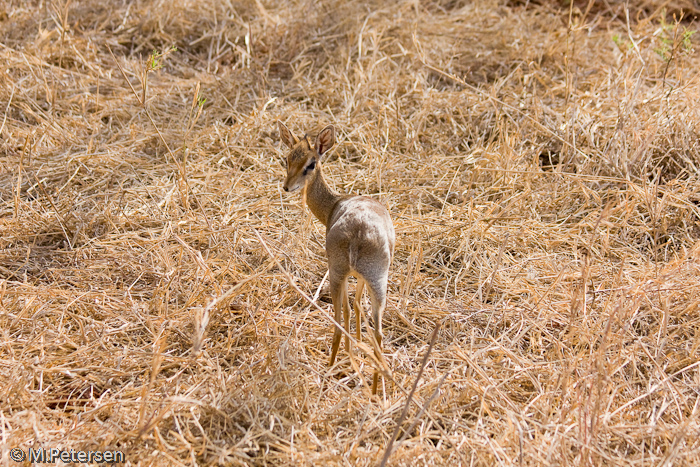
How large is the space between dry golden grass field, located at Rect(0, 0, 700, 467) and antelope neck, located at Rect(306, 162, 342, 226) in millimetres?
369

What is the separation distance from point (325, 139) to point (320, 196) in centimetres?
32

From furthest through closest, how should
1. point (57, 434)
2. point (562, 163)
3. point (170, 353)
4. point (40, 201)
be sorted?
point (562, 163) < point (40, 201) < point (170, 353) < point (57, 434)

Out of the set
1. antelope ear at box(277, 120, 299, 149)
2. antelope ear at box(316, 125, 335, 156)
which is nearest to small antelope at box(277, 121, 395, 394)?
antelope ear at box(316, 125, 335, 156)

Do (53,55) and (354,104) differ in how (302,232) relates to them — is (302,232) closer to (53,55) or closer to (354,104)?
(354,104)

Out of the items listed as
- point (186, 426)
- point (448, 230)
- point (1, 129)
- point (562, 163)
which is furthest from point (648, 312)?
point (1, 129)

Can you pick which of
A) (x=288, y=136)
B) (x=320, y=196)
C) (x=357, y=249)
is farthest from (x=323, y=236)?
(x=357, y=249)

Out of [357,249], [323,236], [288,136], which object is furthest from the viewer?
[323,236]

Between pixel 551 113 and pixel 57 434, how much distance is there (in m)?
4.37

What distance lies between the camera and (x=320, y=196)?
3.31 m

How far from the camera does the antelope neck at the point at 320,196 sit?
3.29 meters

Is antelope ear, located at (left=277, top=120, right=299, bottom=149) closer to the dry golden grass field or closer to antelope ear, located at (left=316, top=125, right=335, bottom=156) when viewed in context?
antelope ear, located at (left=316, top=125, right=335, bottom=156)

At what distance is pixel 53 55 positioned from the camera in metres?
5.89

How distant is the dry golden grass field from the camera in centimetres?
259

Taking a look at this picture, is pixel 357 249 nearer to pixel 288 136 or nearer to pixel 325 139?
pixel 325 139
